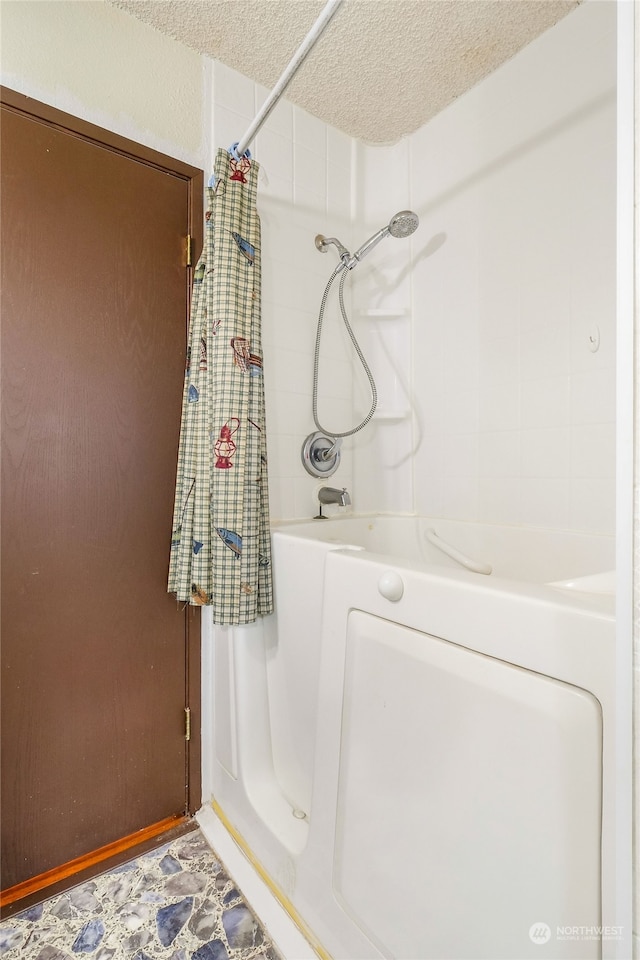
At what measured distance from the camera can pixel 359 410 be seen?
1.79 m

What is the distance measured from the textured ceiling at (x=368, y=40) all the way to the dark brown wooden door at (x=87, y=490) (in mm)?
407

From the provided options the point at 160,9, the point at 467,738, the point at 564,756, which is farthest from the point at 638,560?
the point at 160,9

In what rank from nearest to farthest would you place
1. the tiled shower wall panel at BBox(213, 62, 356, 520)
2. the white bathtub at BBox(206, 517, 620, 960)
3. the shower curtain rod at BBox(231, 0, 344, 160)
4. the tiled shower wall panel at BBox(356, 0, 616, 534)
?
the white bathtub at BBox(206, 517, 620, 960) < the shower curtain rod at BBox(231, 0, 344, 160) < the tiled shower wall panel at BBox(356, 0, 616, 534) < the tiled shower wall panel at BBox(213, 62, 356, 520)

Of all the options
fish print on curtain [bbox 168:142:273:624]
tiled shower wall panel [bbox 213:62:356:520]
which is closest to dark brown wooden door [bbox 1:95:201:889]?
fish print on curtain [bbox 168:142:273:624]

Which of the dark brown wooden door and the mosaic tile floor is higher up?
the dark brown wooden door

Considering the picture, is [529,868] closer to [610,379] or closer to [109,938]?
[109,938]

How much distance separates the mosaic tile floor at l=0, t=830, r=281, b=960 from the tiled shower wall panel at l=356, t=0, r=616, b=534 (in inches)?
47.9

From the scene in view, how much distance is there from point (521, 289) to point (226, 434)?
1.00 metres

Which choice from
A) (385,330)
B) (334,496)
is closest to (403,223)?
(385,330)

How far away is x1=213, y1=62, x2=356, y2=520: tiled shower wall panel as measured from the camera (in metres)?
1.52

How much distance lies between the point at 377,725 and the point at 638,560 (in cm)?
57

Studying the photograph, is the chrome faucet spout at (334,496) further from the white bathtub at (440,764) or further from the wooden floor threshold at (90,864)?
the wooden floor threshold at (90,864)

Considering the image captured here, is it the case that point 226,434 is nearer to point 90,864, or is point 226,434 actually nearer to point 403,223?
point 403,223

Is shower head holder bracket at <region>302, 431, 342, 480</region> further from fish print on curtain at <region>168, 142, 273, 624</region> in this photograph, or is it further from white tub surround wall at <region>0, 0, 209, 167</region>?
white tub surround wall at <region>0, 0, 209, 167</region>
